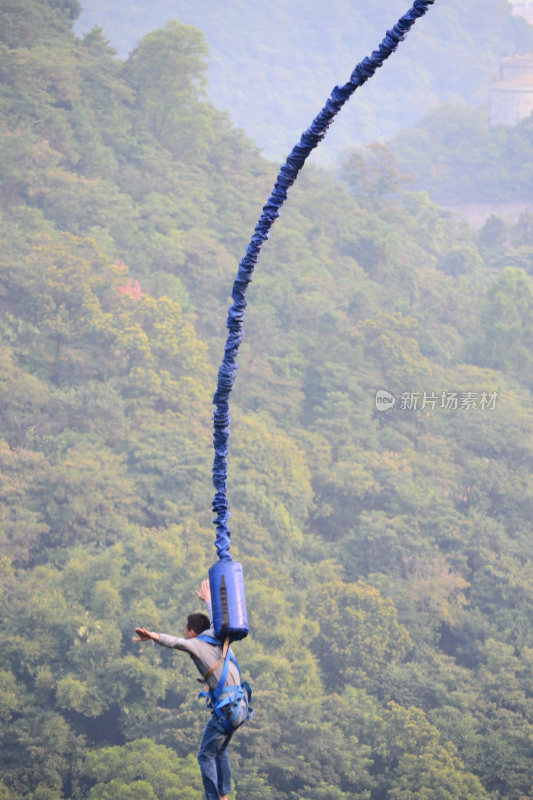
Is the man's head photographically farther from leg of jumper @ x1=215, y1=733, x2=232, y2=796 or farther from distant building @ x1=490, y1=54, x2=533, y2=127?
distant building @ x1=490, y1=54, x2=533, y2=127

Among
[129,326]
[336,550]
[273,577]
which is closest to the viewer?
[273,577]

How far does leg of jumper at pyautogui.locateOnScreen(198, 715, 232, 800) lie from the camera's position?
3814 millimetres

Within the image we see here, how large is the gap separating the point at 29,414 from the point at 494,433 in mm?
12634

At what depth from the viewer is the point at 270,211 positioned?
11.8ft

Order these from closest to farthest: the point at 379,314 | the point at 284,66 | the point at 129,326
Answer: the point at 129,326 → the point at 379,314 → the point at 284,66

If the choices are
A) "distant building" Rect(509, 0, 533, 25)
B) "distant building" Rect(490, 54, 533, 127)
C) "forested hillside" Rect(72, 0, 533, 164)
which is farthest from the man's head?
"distant building" Rect(509, 0, 533, 25)

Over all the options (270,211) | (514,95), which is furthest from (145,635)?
(514,95)

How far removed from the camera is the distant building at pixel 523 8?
295ft

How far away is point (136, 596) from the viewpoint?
723 inches

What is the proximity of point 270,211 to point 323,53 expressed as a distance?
84.6 meters

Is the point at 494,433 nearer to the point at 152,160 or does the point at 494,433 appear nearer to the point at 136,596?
the point at 136,596

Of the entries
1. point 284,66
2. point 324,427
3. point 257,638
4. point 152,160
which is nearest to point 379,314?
point 324,427

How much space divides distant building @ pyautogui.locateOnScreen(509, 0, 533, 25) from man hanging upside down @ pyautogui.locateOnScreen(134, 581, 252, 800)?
97.1 m

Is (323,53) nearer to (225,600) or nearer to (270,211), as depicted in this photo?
(270,211)
